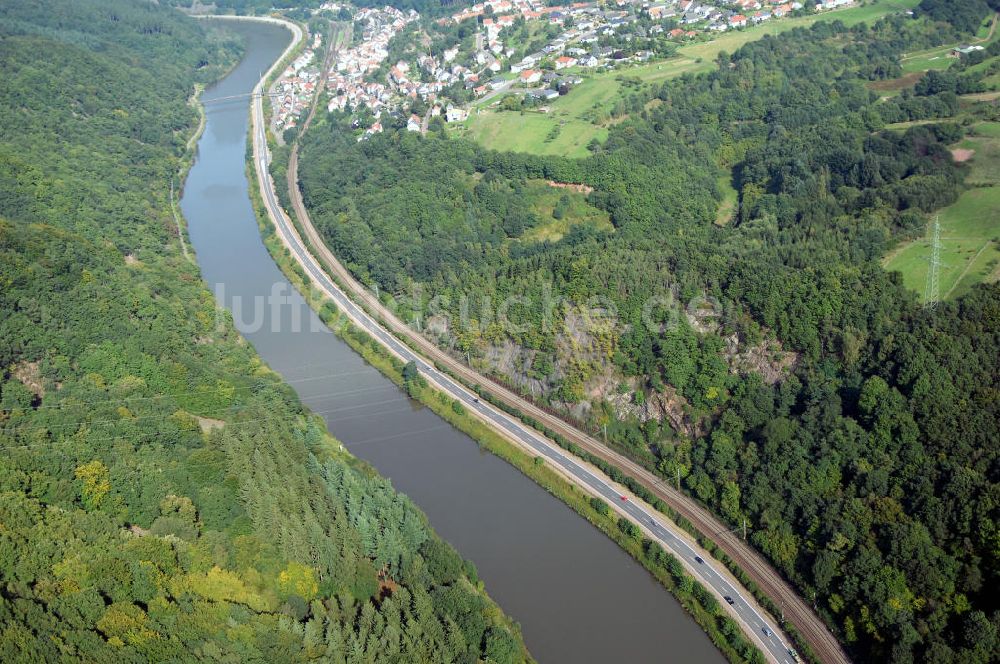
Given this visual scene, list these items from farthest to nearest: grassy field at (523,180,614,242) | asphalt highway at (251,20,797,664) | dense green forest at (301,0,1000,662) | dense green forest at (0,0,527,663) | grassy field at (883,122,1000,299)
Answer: grassy field at (523,180,614,242) → grassy field at (883,122,1000,299) → dense green forest at (301,0,1000,662) → asphalt highway at (251,20,797,664) → dense green forest at (0,0,527,663)

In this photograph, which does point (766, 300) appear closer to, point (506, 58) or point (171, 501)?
point (171, 501)

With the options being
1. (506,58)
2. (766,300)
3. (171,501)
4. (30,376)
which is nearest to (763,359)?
(766,300)

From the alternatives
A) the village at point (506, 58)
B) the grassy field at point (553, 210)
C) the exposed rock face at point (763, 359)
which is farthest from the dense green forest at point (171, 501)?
the village at point (506, 58)

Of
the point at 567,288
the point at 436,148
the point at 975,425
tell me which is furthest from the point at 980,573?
the point at 436,148

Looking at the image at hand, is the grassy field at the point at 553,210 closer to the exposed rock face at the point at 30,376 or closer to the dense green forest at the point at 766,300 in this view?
the dense green forest at the point at 766,300

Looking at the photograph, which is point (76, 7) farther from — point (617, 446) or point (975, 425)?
point (975, 425)

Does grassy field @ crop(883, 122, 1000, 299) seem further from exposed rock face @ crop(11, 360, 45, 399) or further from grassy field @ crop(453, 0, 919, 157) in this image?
exposed rock face @ crop(11, 360, 45, 399)

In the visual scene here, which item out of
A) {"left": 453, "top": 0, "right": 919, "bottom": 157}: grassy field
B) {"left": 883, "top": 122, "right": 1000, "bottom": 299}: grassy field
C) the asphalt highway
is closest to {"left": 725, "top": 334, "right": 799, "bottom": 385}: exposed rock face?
{"left": 883, "top": 122, "right": 1000, "bottom": 299}: grassy field
